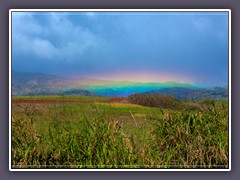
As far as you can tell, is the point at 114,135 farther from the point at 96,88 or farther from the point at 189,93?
the point at 189,93

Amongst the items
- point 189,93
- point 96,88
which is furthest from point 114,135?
point 189,93

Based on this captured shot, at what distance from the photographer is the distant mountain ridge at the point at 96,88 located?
8.88 metres

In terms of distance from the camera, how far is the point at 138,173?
28.8 feet

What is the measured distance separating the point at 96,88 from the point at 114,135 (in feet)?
1.75

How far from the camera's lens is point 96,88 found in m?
8.90

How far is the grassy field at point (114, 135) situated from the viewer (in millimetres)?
8836

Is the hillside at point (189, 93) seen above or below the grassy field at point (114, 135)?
above

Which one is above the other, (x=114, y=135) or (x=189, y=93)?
(x=189, y=93)

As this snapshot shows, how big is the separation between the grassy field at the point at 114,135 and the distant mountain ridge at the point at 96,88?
8cm
